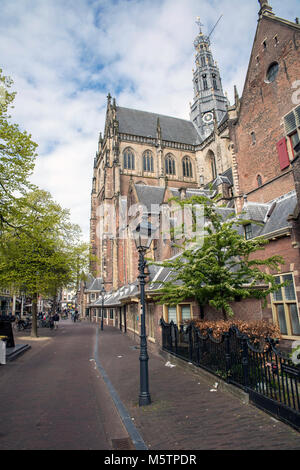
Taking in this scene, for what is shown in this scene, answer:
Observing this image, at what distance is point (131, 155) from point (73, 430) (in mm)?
41834

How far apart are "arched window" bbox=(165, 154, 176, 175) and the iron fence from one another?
38.3m

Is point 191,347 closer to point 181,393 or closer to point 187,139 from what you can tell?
point 181,393

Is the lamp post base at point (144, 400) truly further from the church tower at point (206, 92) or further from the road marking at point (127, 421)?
the church tower at point (206, 92)

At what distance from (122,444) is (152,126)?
49.6 meters

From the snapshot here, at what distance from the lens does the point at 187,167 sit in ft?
153

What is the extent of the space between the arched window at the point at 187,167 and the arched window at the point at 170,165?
6.09 ft

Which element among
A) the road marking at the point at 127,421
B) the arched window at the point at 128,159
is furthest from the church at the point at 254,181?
the road marking at the point at 127,421

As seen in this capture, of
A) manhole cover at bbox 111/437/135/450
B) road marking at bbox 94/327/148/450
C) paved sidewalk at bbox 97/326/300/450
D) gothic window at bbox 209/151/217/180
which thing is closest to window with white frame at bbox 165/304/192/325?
paved sidewalk at bbox 97/326/300/450

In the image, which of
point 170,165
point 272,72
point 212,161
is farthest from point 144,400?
point 212,161

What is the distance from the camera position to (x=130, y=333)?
1988 centimetres

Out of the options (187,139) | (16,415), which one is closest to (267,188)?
(16,415)

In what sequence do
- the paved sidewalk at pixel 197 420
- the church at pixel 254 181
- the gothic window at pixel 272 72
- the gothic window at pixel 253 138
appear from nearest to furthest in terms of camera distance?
1. the paved sidewalk at pixel 197 420
2. the church at pixel 254 181
3. the gothic window at pixel 272 72
4. the gothic window at pixel 253 138

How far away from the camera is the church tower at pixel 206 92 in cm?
5328
